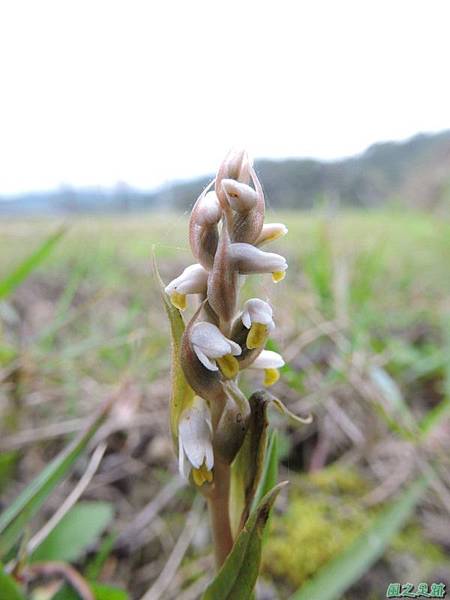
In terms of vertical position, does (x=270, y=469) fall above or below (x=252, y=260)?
below

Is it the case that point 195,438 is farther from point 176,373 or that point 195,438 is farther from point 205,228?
point 205,228

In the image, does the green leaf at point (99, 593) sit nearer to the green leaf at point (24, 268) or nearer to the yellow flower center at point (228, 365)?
the yellow flower center at point (228, 365)

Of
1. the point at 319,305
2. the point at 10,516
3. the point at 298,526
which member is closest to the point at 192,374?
the point at 10,516

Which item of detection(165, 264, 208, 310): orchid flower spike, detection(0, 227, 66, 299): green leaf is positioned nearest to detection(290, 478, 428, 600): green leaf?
detection(165, 264, 208, 310): orchid flower spike

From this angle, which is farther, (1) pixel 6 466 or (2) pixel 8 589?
(1) pixel 6 466

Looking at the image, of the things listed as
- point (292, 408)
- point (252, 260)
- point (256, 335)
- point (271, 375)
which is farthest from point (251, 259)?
point (292, 408)

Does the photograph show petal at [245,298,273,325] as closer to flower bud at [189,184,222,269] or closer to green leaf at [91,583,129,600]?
flower bud at [189,184,222,269]

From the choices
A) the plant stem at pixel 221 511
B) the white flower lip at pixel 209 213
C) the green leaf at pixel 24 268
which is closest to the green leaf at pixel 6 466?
the green leaf at pixel 24 268
